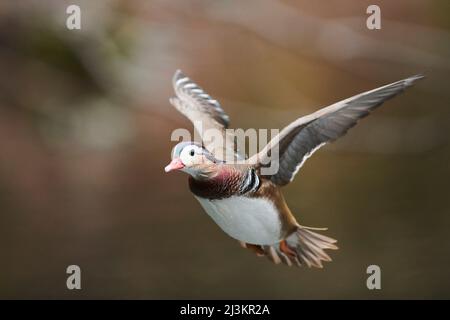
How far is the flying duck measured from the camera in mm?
843

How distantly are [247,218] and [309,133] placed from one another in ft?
0.39

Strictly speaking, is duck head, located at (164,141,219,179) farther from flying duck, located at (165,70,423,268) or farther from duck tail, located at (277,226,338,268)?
duck tail, located at (277,226,338,268)

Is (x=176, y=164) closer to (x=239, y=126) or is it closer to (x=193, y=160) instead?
(x=193, y=160)

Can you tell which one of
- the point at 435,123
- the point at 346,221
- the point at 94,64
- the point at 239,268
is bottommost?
the point at 239,268

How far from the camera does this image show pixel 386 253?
8.50 feet

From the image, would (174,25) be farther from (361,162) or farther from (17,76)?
(361,162)

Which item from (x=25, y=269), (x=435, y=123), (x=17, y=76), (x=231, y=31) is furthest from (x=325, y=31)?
(x=25, y=269)

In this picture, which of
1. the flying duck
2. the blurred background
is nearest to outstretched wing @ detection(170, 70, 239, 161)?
the flying duck

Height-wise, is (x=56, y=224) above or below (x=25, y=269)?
above

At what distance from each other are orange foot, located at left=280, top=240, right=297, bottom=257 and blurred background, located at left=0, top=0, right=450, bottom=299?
4.28ft

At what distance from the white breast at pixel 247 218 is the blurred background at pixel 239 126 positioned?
4.47ft

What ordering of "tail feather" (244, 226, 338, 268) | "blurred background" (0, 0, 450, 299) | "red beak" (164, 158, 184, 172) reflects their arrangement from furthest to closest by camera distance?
1. "blurred background" (0, 0, 450, 299)
2. "tail feather" (244, 226, 338, 268)
3. "red beak" (164, 158, 184, 172)

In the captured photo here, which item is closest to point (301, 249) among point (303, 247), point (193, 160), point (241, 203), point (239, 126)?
point (303, 247)

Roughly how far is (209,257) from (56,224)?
579 mm
